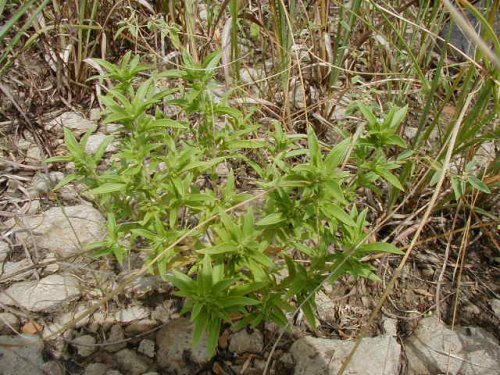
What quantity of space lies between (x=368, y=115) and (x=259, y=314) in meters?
0.67

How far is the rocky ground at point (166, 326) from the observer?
1.63 metres

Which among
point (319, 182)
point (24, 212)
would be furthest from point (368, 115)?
point (24, 212)

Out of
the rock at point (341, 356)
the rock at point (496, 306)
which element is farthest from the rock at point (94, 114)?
the rock at point (496, 306)

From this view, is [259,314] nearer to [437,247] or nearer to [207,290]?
[207,290]

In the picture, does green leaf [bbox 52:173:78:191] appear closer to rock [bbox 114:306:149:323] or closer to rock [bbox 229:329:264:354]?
rock [bbox 114:306:149:323]

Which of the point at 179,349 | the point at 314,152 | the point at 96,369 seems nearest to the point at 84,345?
the point at 96,369

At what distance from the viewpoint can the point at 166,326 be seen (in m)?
1.73

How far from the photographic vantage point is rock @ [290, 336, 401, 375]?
1.62 metres

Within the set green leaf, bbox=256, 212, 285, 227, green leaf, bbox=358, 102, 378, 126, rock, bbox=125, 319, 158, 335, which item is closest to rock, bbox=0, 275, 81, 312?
rock, bbox=125, 319, 158, 335

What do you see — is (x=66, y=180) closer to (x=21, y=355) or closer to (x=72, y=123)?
(x=21, y=355)

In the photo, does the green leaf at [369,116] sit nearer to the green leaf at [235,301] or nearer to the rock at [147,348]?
the green leaf at [235,301]

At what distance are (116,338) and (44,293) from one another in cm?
31

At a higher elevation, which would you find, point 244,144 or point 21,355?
point 244,144

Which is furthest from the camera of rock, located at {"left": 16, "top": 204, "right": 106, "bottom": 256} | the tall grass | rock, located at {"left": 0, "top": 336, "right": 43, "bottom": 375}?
the tall grass
